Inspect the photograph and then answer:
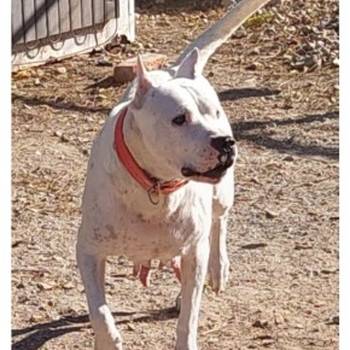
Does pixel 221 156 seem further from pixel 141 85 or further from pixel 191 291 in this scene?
pixel 191 291

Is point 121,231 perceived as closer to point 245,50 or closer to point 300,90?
point 300,90

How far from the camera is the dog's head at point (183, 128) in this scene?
12.3ft

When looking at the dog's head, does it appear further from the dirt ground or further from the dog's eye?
the dirt ground

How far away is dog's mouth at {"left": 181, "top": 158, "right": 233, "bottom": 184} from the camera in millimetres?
3760

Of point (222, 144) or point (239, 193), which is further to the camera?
point (239, 193)

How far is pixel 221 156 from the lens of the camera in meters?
3.73

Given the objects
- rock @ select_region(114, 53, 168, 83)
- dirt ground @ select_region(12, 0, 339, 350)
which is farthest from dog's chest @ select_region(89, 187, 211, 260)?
rock @ select_region(114, 53, 168, 83)

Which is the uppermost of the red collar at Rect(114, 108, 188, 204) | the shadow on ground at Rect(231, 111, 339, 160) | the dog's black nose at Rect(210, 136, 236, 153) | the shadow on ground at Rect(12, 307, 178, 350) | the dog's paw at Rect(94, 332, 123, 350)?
the dog's black nose at Rect(210, 136, 236, 153)

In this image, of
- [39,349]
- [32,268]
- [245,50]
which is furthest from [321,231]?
[245,50]

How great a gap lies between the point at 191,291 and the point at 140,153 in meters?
0.64

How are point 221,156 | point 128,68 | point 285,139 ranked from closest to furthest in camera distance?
point 221,156 < point 285,139 < point 128,68

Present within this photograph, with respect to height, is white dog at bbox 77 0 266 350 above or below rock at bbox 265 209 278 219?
above

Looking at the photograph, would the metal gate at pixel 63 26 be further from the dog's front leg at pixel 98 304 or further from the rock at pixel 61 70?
the dog's front leg at pixel 98 304

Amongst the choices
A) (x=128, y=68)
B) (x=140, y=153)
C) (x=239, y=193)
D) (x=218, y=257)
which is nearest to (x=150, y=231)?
(x=140, y=153)
